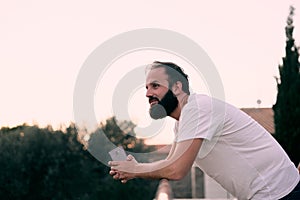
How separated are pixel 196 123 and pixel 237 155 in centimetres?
23

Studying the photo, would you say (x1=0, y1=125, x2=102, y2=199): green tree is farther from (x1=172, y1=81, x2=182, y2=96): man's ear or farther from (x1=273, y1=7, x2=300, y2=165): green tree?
(x1=172, y1=81, x2=182, y2=96): man's ear

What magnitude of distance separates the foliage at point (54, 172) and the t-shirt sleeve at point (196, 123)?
89.2 feet

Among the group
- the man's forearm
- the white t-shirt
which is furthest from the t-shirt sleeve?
the man's forearm

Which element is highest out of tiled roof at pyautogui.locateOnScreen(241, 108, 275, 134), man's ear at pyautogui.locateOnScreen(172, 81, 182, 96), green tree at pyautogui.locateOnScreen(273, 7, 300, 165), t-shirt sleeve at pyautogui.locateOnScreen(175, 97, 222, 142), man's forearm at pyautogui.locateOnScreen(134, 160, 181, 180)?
tiled roof at pyautogui.locateOnScreen(241, 108, 275, 134)

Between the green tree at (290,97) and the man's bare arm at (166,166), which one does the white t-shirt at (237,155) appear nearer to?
the man's bare arm at (166,166)

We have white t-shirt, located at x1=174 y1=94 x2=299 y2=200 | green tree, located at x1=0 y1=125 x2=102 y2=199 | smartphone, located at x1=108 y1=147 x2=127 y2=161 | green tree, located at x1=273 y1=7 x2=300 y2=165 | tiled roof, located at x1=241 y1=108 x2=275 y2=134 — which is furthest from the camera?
tiled roof, located at x1=241 y1=108 x2=275 y2=134

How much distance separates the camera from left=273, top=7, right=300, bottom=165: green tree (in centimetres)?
2212

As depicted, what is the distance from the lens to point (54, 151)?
3050cm

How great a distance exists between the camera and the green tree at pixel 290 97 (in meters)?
22.1

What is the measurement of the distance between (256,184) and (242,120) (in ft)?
0.81

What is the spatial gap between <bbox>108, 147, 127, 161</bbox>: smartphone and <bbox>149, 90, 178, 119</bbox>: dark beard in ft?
0.59

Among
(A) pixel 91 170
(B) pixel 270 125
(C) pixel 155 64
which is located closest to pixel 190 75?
(C) pixel 155 64

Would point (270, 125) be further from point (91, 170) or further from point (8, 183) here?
point (8, 183)

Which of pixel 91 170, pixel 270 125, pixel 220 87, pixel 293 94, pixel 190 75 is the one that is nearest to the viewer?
pixel 220 87
